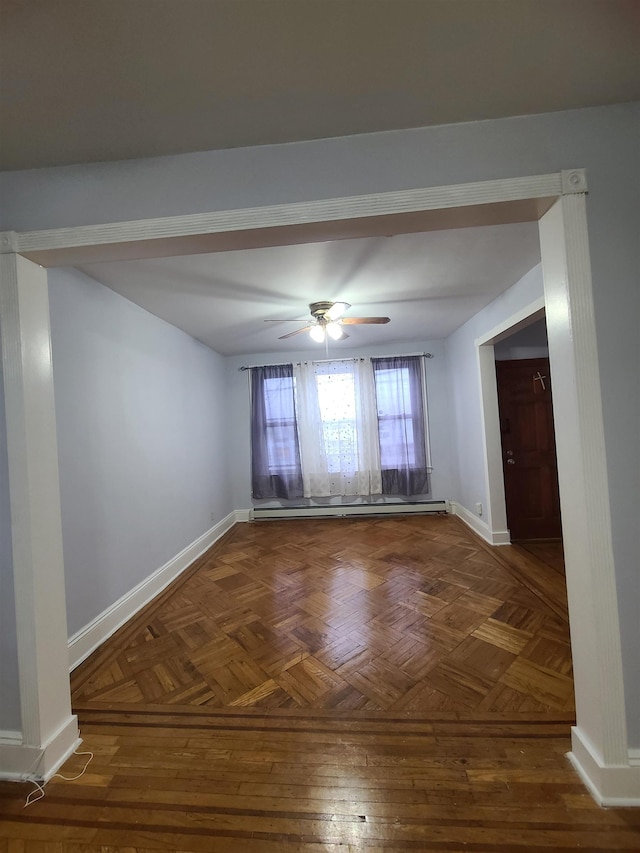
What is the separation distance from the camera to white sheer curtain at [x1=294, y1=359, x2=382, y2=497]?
455 cm

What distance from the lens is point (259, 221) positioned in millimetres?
1237

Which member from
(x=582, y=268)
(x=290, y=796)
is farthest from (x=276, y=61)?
(x=290, y=796)

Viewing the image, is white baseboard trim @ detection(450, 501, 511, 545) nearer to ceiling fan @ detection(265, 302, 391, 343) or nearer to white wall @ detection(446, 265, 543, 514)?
white wall @ detection(446, 265, 543, 514)

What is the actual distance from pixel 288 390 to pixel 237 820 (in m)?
3.97

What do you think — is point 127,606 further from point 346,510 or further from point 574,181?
point 574,181

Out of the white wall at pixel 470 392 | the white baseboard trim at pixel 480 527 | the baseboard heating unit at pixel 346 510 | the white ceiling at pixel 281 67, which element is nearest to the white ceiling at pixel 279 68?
the white ceiling at pixel 281 67

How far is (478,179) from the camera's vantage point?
3.89 ft

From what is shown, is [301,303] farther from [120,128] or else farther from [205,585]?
[205,585]

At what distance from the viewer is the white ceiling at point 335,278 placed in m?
1.94

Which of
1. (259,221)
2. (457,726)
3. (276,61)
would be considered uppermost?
(276,61)

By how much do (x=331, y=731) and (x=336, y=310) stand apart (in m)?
2.72

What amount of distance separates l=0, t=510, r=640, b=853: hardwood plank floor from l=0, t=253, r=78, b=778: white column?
0.50 ft

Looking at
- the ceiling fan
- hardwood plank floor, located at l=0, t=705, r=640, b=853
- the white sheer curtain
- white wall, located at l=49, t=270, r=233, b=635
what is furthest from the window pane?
hardwood plank floor, located at l=0, t=705, r=640, b=853

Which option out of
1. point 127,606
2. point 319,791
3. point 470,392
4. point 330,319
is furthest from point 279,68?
point 470,392
